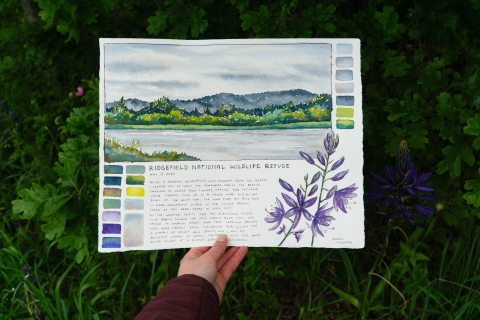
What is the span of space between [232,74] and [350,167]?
61 cm

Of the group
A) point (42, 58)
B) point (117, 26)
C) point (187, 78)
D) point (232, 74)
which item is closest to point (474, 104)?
point (232, 74)

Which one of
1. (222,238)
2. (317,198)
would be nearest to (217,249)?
(222,238)

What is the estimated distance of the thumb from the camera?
1.70 m

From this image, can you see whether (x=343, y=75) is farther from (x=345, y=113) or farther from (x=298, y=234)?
(x=298, y=234)

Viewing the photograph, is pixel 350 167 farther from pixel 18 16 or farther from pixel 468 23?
pixel 18 16

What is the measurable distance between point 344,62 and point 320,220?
2.12ft

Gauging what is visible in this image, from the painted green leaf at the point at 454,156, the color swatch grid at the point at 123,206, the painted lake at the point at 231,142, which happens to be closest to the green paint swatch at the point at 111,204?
the color swatch grid at the point at 123,206

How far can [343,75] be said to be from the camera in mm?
1737

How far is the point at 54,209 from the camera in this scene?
173 cm

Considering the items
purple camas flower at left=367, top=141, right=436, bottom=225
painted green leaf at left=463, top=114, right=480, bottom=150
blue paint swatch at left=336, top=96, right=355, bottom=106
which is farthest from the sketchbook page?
painted green leaf at left=463, top=114, right=480, bottom=150

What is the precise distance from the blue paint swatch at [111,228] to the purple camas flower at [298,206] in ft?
2.19

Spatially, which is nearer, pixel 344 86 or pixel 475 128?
pixel 475 128

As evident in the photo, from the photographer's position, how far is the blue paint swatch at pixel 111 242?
1690 mm

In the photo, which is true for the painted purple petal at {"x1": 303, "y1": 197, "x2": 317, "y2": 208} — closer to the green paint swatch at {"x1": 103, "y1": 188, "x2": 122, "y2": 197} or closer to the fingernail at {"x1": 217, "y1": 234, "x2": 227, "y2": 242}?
the fingernail at {"x1": 217, "y1": 234, "x2": 227, "y2": 242}
